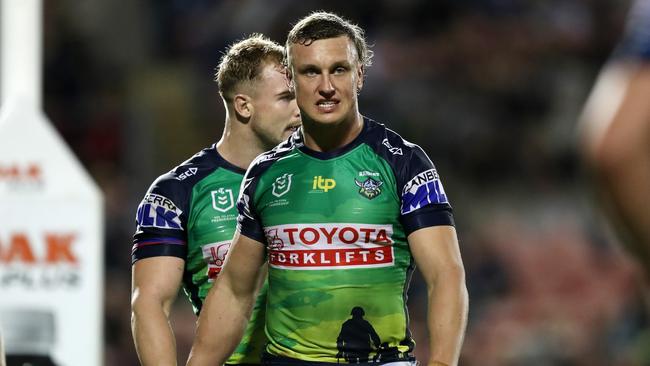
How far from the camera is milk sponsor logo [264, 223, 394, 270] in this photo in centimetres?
440

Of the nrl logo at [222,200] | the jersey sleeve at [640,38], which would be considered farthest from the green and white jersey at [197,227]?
the jersey sleeve at [640,38]

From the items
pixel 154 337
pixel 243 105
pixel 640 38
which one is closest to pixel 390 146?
pixel 243 105

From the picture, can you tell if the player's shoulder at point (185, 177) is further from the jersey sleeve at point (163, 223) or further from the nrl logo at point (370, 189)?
the nrl logo at point (370, 189)

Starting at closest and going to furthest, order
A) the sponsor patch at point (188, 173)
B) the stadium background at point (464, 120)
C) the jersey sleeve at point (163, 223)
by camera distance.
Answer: the jersey sleeve at point (163, 223), the sponsor patch at point (188, 173), the stadium background at point (464, 120)

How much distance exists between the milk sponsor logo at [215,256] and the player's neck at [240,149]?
Result: 0.38 meters

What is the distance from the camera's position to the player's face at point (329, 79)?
4414 mm

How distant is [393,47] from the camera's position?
41.5 feet

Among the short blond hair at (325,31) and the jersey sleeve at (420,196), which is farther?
the short blond hair at (325,31)

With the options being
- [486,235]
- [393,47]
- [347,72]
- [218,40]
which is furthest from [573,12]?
[347,72]

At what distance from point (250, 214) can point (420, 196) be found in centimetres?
67

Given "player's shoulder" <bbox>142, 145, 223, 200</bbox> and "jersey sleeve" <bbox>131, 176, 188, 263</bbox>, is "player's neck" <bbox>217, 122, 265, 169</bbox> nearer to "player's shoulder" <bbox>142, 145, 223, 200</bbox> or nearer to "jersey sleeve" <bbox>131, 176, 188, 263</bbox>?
"player's shoulder" <bbox>142, 145, 223, 200</bbox>

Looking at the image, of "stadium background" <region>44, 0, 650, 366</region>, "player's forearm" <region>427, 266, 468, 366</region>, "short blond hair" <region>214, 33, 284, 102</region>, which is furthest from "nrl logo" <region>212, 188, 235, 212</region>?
"stadium background" <region>44, 0, 650, 366</region>

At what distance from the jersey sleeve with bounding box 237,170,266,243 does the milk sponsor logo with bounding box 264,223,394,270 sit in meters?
0.16

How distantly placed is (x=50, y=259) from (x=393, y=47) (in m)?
6.44
